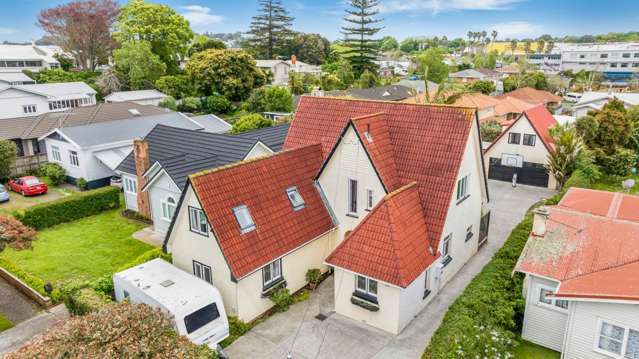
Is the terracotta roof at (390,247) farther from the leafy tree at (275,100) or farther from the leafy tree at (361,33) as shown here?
the leafy tree at (361,33)

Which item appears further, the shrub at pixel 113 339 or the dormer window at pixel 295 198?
the dormer window at pixel 295 198

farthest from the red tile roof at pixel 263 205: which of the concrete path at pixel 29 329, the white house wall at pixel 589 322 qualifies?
the white house wall at pixel 589 322

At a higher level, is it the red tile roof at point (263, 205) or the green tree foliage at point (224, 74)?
the green tree foliage at point (224, 74)

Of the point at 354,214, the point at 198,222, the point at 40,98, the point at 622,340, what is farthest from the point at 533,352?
the point at 40,98

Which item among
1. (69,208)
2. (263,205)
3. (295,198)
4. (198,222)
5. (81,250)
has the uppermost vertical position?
(263,205)

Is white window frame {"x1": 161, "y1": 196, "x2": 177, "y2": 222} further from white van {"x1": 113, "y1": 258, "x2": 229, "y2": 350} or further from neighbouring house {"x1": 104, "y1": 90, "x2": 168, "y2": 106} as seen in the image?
neighbouring house {"x1": 104, "y1": 90, "x2": 168, "y2": 106}

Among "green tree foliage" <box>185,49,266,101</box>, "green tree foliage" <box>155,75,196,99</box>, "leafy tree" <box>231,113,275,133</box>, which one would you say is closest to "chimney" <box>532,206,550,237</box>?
"leafy tree" <box>231,113,275,133</box>

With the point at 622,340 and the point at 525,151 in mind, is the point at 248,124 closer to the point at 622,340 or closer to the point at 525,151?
the point at 525,151
